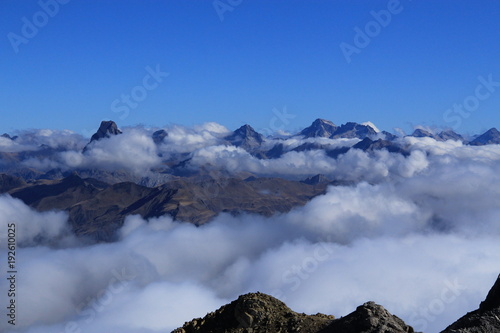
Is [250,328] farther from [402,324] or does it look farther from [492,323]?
[492,323]

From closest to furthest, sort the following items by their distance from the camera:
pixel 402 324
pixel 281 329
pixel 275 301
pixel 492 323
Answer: pixel 492 323 < pixel 402 324 < pixel 281 329 < pixel 275 301

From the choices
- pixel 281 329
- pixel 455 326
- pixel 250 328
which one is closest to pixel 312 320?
pixel 281 329

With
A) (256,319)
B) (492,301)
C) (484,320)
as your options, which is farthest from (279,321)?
(492,301)

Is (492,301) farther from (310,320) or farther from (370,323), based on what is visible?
(310,320)

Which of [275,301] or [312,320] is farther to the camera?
[275,301]

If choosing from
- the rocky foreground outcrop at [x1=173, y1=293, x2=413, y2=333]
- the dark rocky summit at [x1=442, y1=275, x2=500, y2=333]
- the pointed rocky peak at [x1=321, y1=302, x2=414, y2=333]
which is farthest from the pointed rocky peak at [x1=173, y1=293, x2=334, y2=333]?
the dark rocky summit at [x1=442, y1=275, x2=500, y2=333]

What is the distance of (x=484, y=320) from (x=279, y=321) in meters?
17.5

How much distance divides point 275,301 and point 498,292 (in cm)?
2017

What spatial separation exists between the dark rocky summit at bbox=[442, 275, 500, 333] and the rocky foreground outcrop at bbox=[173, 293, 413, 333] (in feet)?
13.5

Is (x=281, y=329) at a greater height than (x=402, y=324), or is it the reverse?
(x=281, y=329)

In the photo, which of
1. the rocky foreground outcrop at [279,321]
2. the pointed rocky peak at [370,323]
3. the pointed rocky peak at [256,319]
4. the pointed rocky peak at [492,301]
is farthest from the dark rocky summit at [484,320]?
the pointed rocky peak at [256,319]

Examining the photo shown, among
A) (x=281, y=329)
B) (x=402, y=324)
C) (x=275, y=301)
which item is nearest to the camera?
(x=402, y=324)

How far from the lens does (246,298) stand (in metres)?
45.9

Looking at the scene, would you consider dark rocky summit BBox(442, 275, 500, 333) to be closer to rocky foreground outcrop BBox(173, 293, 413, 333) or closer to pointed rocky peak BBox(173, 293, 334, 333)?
rocky foreground outcrop BBox(173, 293, 413, 333)
